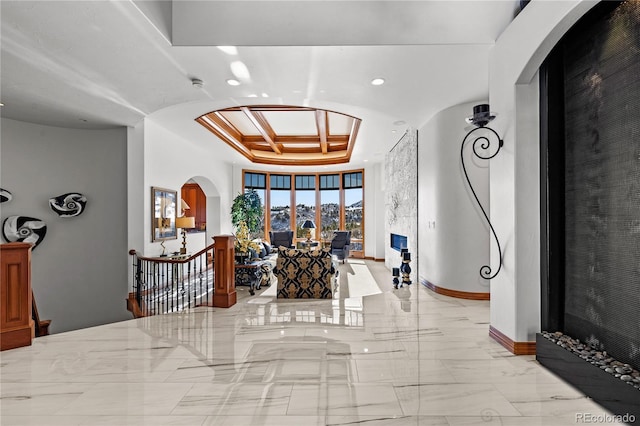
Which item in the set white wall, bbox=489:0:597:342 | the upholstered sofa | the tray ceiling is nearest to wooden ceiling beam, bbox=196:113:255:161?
the tray ceiling

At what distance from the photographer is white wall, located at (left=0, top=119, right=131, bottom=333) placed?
212 inches

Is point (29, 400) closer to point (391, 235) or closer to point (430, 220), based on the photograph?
point (430, 220)

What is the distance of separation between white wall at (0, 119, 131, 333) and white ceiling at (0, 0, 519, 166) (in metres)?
1.12

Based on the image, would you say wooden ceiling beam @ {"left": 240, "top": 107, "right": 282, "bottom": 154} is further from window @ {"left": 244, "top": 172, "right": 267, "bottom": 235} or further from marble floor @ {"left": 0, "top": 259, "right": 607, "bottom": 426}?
marble floor @ {"left": 0, "top": 259, "right": 607, "bottom": 426}

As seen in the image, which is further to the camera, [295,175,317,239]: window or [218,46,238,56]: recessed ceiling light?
[295,175,317,239]: window

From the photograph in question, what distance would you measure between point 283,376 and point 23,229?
5.30 metres

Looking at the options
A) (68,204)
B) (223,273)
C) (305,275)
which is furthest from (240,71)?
(68,204)

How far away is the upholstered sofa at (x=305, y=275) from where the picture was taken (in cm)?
506

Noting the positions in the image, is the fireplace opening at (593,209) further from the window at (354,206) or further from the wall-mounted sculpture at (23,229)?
the window at (354,206)

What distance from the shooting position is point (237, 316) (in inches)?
162

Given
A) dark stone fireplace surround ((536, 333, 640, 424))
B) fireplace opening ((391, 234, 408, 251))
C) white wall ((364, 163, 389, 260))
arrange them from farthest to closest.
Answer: white wall ((364, 163, 389, 260)), fireplace opening ((391, 234, 408, 251)), dark stone fireplace surround ((536, 333, 640, 424))

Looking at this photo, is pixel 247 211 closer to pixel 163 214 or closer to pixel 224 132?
pixel 224 132

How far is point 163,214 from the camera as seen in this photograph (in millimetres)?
6004
